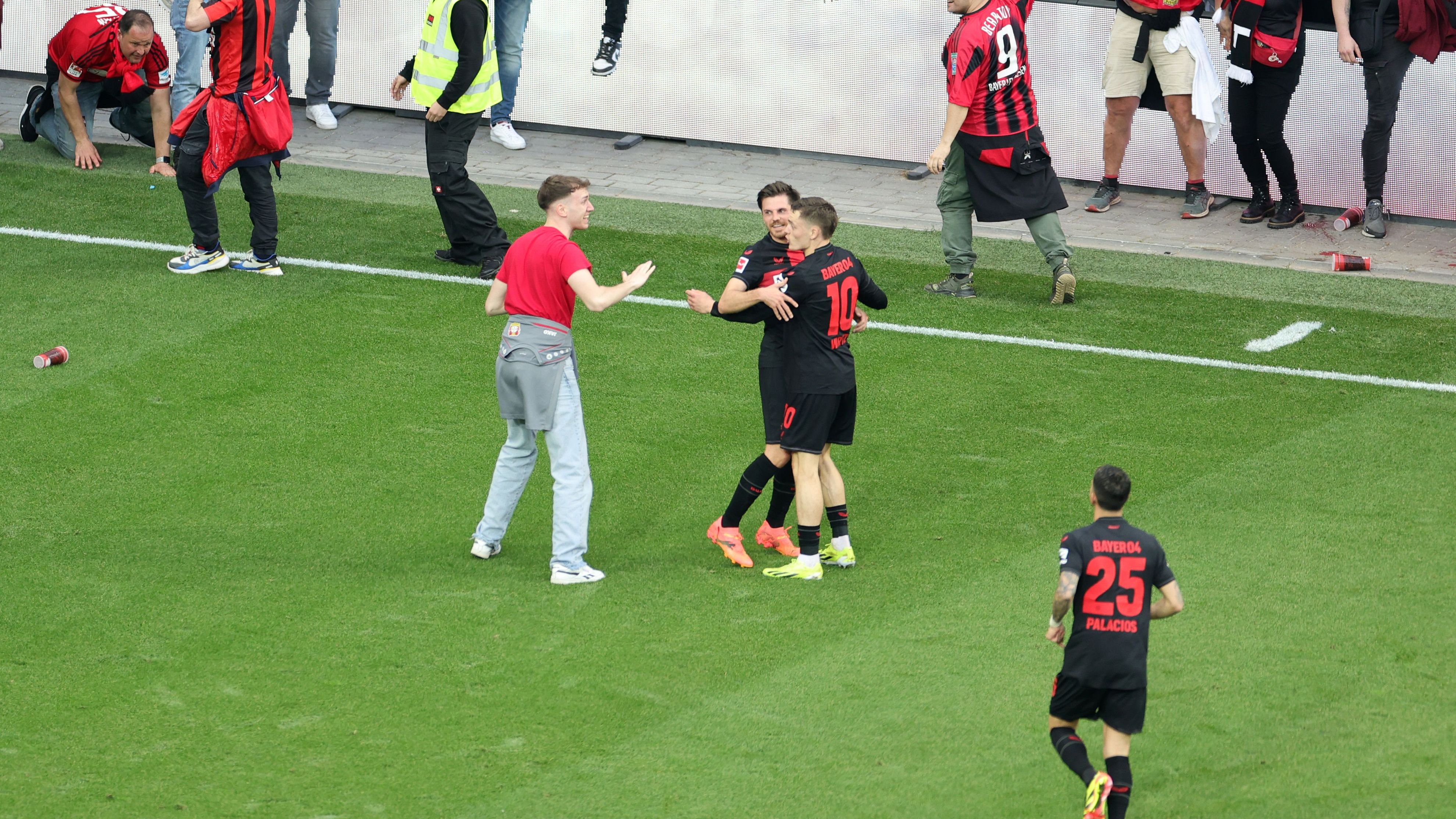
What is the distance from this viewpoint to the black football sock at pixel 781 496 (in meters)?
8.06

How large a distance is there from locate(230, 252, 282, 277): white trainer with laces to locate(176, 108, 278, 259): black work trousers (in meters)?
0.03

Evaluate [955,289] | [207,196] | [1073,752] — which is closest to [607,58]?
[207,196]

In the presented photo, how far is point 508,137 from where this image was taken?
15539 mm

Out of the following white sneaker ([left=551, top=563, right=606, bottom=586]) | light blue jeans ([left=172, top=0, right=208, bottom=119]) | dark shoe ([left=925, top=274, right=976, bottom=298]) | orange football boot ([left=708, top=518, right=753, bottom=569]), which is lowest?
white sneaker ([left=551, top=563, right=606, bottom=586])

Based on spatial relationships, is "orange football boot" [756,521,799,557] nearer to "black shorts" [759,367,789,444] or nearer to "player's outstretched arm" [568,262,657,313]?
"black shorts" [759,367,789,444]

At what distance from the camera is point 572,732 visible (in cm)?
638

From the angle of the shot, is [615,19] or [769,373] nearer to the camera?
[769,373]

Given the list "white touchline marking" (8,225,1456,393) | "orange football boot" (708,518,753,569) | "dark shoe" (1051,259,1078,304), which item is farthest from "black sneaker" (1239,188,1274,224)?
"orange football boot" (708,518,753,569)

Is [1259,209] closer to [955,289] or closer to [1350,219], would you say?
[1350,219]

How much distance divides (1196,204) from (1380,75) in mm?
1758

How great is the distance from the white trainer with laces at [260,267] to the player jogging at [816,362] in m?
5.41

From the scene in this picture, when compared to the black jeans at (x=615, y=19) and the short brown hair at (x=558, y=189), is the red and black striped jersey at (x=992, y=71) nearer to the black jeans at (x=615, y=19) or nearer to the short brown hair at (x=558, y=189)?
the short brown hair at (x=558, y=189)

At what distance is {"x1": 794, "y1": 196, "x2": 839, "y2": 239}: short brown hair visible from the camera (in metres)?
7.47

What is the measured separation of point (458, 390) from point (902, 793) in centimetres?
485
